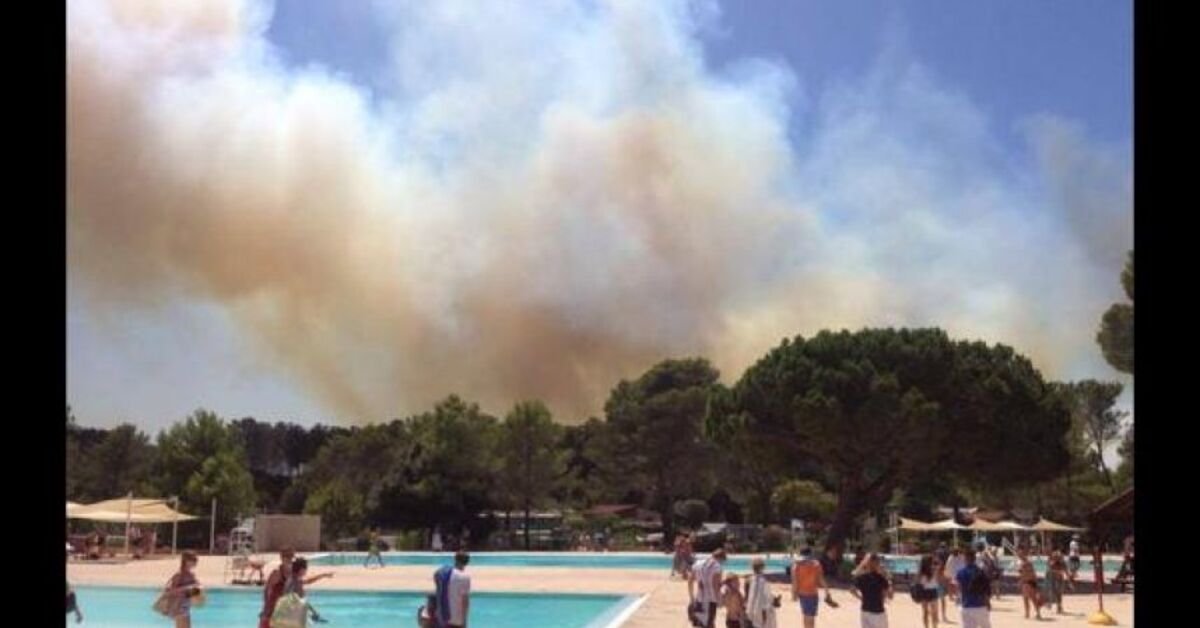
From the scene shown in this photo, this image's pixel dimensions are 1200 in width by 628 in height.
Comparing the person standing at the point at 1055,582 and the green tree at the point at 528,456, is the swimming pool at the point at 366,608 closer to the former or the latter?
the person standing at the point at 1055,582

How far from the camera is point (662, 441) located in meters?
68.1

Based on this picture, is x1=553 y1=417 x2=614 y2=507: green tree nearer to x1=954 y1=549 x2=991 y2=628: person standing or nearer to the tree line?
the tree line

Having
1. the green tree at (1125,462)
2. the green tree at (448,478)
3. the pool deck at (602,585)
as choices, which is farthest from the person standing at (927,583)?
the green tree at (1125,462)

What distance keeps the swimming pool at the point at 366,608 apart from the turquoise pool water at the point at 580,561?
1272cm

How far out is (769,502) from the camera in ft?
207

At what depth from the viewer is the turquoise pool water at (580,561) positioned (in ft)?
133

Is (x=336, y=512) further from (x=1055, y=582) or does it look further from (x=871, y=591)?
(x=871, y=591)

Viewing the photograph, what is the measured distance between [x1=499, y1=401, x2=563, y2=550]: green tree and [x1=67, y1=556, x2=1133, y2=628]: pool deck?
71.1ft

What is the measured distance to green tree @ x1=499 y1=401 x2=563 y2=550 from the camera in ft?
204

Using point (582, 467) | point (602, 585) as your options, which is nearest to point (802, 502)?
point (582, 467)

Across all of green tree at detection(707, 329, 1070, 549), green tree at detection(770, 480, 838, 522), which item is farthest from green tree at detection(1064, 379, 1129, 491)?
green tree at detection(707, 329, 1070, 549)

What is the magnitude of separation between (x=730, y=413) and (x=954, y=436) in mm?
6962
